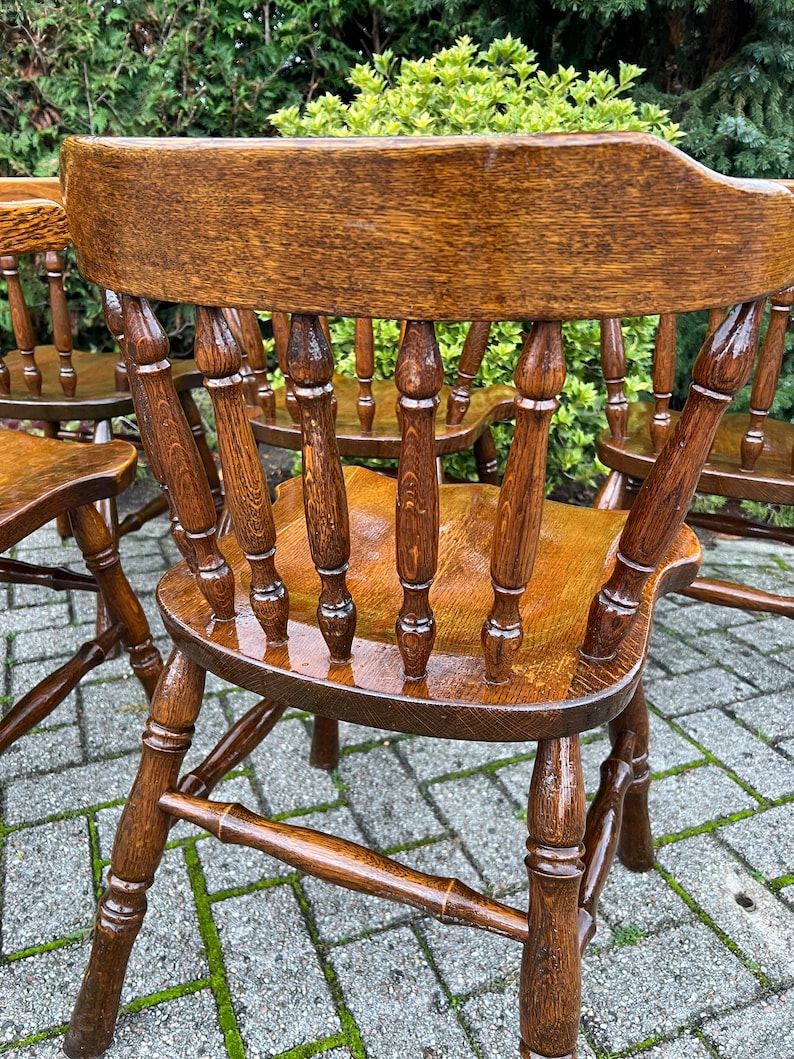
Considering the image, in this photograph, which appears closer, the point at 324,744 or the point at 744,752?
the point at 324,744

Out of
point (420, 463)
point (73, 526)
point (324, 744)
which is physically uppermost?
point (420, 463)

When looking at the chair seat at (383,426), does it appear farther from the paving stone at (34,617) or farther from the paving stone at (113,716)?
the paving stone at (34,617)

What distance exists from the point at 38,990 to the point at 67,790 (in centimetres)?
47

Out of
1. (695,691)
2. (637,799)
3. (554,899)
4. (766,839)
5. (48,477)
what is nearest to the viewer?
(554,899)

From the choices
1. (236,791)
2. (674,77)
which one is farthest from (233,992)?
(674,77)

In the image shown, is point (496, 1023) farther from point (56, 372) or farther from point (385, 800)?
point (56, 372)

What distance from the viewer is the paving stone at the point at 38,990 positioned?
46.1 inches

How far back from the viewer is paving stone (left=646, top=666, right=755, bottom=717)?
1.96m

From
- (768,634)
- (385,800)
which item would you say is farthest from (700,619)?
(385,800)

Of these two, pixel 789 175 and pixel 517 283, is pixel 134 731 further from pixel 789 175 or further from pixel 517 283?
pixel 789 175

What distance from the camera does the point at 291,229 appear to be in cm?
60

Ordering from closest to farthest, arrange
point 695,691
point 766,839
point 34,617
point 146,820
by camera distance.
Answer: point 146,820 < point 766,839 < point 695,691 < point 34,617

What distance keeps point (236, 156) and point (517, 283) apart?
0.24 meters

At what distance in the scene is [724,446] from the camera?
5.58ft
